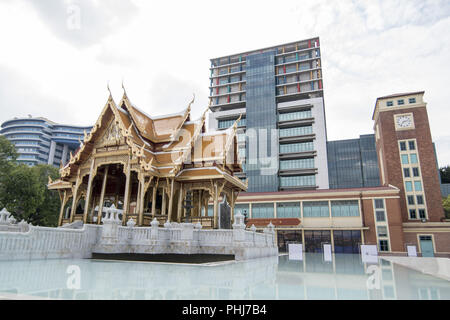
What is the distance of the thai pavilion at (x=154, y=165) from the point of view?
17031mm

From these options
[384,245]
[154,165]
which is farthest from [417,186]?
[154,165]

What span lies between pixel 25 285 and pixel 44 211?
3631 cm

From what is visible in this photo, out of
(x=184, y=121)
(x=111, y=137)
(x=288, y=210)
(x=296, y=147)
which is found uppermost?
(x=296, y=147)

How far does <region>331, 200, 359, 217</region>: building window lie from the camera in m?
39.8

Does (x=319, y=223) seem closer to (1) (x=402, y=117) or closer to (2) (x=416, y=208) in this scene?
(2) (x=416, y=208)

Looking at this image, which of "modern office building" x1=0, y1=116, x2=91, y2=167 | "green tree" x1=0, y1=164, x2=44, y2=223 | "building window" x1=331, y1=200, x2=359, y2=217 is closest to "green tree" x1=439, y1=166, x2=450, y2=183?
"building window" x1=331, y1=200, x2=359, y2=217

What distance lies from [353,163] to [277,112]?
2238cm

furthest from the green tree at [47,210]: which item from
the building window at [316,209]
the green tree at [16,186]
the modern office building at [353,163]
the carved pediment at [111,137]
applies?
the modern office building at [353,163]

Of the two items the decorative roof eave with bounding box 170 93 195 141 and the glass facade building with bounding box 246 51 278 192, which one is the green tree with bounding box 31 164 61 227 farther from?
the glass facade building with bounding box 246 51 278 192

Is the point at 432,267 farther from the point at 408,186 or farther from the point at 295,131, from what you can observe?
the point at 295,131

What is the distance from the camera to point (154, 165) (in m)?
18.0

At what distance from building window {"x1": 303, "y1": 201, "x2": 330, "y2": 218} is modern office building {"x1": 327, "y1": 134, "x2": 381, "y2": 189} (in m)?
31.4
